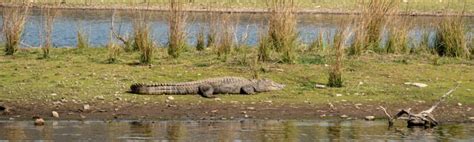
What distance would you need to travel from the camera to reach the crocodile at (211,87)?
14188 millimetres

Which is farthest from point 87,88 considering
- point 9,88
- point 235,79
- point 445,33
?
point 445,33

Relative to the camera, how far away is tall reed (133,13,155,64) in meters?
16.5

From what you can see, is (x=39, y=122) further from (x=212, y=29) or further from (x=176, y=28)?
(x=212, y=29)

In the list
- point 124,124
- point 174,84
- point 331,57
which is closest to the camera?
point 124,124

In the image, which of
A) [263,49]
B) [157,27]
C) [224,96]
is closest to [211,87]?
[224,96]

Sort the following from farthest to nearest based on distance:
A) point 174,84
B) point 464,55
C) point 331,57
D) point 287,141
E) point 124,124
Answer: point 464,55, point 331,57, point 174,84, point 124,124, point 287,141

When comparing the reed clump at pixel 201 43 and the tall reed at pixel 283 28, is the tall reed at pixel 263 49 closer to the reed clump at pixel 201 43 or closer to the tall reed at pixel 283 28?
the tall reed at pixel 283 28

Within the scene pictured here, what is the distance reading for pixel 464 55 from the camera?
17.9m

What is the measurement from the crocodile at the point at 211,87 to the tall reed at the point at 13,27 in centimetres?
393

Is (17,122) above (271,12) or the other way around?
the other way around

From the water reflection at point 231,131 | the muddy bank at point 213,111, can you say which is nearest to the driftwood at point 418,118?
the water reflection at point 231,131

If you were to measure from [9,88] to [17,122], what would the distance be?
190cm

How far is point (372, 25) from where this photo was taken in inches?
707

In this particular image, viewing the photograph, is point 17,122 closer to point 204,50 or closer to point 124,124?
point 124,124
